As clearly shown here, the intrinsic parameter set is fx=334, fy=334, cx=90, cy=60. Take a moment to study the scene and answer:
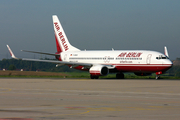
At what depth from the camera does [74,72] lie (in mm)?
69625

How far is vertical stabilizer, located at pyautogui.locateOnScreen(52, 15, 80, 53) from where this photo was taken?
62.4 m

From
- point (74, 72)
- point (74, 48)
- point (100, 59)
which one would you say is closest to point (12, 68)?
point (74, 72)

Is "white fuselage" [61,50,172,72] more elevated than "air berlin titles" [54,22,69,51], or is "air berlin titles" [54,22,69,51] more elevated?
"air berlin titles" [54,22,69,51]

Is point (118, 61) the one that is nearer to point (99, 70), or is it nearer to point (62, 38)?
point (99, 70)

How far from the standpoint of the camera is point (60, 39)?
209 ft

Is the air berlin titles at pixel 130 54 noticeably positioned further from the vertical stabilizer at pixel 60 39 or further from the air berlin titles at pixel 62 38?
the air berlin titles at pixel 62 38

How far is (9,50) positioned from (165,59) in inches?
992

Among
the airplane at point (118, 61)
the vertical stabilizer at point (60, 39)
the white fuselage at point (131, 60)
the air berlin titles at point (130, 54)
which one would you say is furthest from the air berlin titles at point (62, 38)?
the air berlin titles at point (130, 54)

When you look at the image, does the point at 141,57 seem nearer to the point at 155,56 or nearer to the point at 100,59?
the point at 155,56

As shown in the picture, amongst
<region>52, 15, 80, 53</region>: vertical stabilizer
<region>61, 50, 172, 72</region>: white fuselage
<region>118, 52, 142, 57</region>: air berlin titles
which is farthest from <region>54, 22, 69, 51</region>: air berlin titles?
<region>118, 52, 142, 57</region>: air berlin titles

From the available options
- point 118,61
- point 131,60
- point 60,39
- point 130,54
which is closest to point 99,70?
point 118,61

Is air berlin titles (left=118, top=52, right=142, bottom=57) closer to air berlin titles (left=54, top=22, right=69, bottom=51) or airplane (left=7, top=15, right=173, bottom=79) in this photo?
airplane (left=7, top=15, right=173, bottom=79)

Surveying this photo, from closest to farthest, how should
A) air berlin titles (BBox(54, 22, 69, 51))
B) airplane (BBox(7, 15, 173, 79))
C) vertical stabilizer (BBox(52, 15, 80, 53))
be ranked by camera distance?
airplane (BBox(7, 15, 173, 79)) → vertical stabilizer (BBox(52, 15, 80, 53)) → air berlin titles (BBox(54, 22, 69, 51))

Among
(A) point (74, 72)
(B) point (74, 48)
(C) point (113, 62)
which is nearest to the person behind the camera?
(C) point (113, 62)
